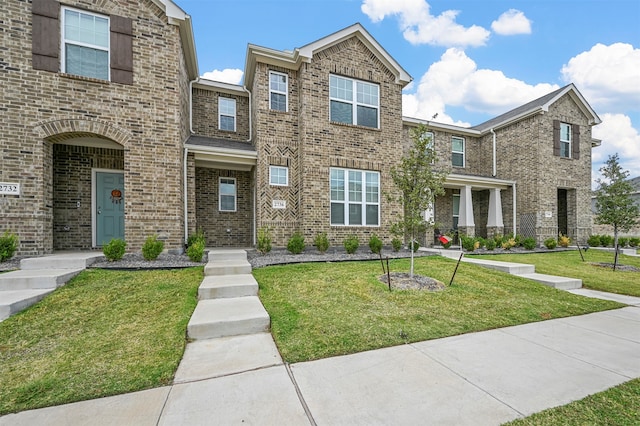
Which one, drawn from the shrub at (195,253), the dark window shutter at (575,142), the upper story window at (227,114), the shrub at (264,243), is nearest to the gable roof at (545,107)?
the dark window shutter at (575,142)

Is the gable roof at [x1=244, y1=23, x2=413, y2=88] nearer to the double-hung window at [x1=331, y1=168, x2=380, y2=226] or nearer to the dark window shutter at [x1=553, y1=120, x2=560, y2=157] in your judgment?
the double-hung window at [x1=331, y1=168, x2=380, y2=226]

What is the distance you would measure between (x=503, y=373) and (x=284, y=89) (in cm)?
969

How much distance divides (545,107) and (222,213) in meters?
16.1

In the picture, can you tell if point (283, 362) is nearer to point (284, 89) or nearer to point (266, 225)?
point (266, 225)

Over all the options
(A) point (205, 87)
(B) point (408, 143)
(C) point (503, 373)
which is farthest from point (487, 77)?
(C) point (503, 373)

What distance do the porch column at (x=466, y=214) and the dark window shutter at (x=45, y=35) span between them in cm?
1542

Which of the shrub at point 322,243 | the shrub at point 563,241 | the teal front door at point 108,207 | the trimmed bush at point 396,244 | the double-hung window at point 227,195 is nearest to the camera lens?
the teal front door at point 108,207

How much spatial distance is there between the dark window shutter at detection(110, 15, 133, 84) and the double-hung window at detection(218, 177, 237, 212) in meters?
4.23

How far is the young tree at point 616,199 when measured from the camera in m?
9.98

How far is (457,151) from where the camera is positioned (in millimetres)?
16062

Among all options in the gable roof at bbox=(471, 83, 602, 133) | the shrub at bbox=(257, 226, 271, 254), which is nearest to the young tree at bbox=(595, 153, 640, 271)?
the gable roof at bbox=(471, 83, 602, 133)

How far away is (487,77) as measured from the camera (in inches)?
1000

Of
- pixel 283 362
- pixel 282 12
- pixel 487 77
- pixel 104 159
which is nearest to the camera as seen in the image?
pixel 283 362

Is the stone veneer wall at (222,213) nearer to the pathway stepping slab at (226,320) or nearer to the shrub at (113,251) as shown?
the shrub at (113,251)
